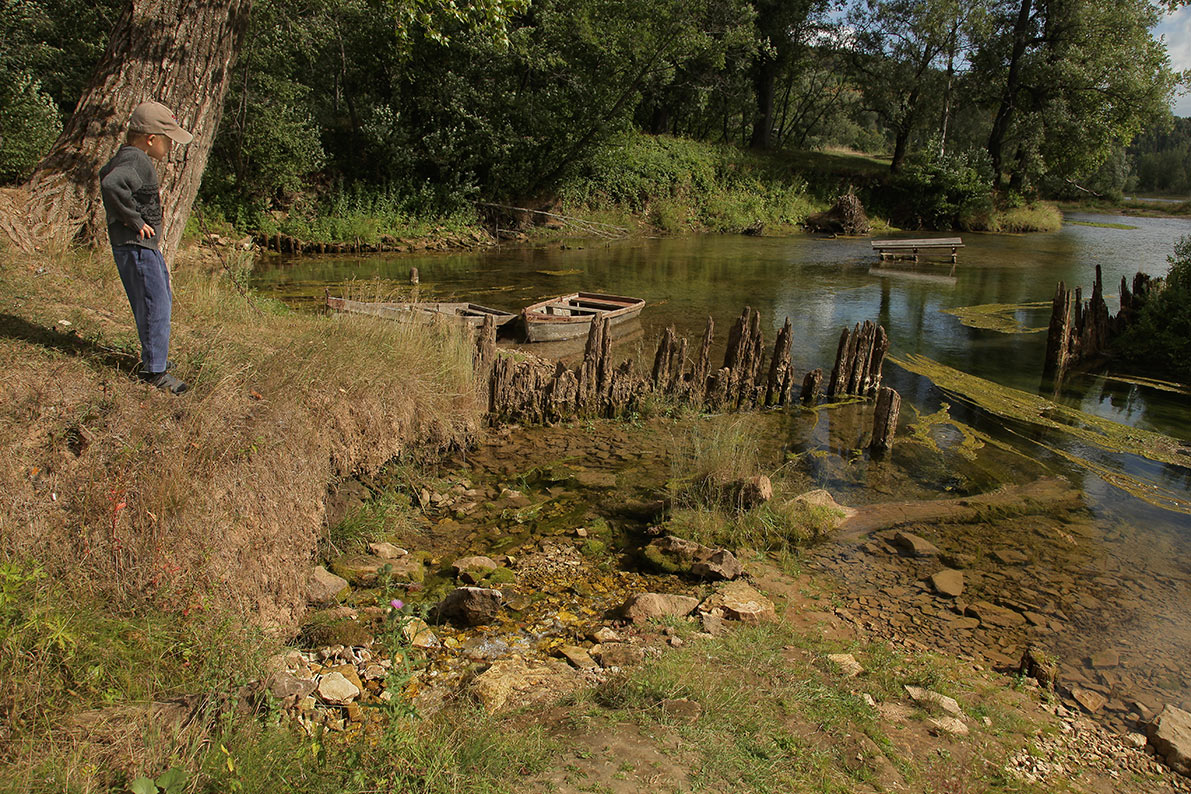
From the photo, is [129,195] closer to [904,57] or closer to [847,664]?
[847,664]

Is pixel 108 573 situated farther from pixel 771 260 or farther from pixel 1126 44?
pixel 1126 44

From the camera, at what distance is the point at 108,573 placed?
4008mm

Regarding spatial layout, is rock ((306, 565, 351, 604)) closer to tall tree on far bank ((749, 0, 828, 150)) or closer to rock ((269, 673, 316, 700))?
rock ((269, 673, 316, 700))

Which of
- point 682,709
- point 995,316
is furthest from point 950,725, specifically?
point 995,316

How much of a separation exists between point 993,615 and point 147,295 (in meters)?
7.05

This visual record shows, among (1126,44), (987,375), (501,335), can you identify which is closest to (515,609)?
(501,335)

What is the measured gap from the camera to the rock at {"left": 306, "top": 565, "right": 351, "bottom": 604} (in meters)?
5.40

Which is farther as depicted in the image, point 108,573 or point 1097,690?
point 1097,690

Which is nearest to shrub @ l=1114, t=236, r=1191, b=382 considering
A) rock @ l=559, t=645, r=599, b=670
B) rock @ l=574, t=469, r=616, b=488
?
rock @ l=574, t=469, r=616, b=488

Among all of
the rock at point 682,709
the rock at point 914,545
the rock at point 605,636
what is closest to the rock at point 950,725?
the rock at point 682,709

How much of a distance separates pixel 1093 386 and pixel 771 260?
15115 mm

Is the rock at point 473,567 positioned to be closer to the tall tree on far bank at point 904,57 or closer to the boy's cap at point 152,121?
the boy's cap at point 152,121

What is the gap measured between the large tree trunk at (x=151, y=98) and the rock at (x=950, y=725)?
853 cm

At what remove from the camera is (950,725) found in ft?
14.4
